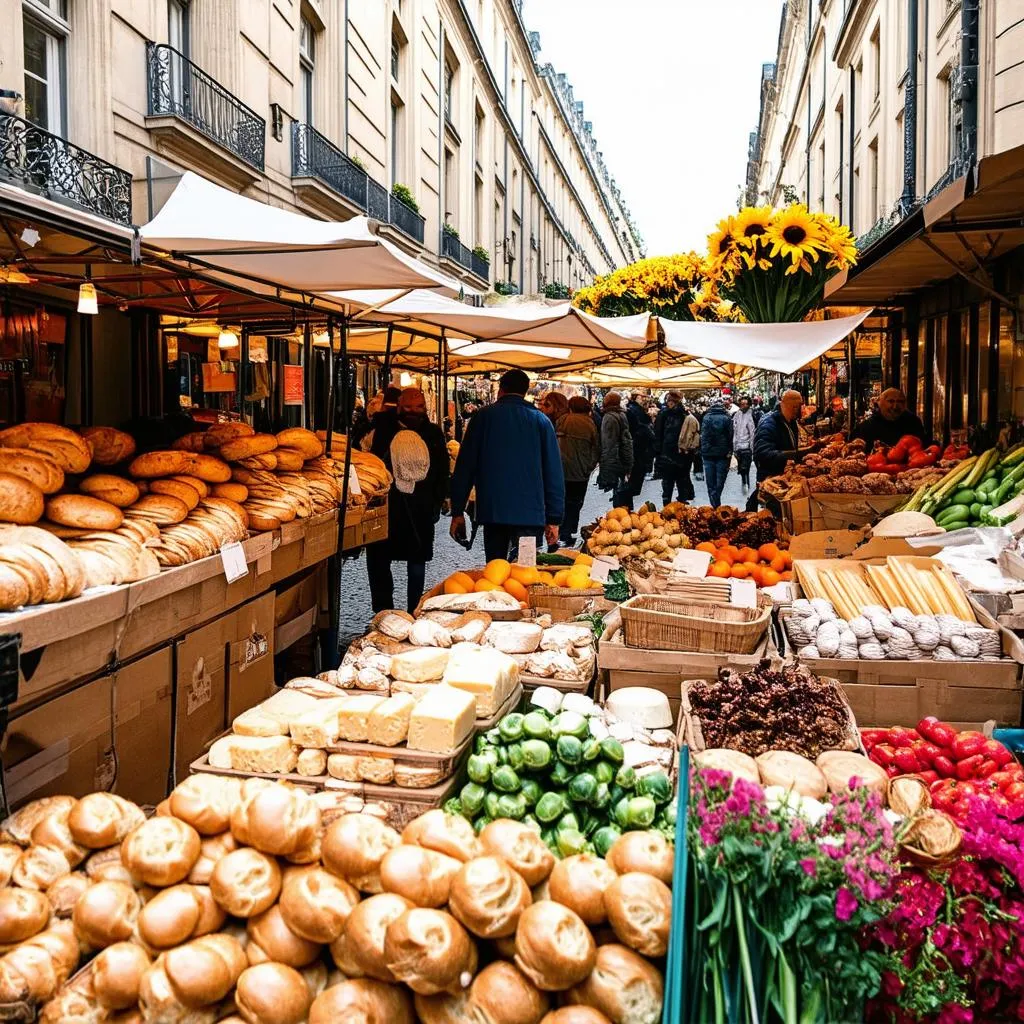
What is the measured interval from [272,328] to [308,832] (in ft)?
24.7

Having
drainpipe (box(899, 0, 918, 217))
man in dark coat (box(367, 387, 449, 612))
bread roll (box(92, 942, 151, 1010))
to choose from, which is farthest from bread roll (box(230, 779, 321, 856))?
drainpipe (box(899, 0, 918, 217))

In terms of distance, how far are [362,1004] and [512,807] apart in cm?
85

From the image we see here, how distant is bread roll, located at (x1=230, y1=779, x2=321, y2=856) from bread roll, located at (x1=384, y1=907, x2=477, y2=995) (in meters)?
0.41

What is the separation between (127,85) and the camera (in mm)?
11883

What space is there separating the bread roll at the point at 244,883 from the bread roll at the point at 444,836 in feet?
1.07

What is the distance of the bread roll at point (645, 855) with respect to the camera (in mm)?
2193

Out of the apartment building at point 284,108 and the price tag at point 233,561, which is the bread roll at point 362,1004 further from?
the apartment building at point 284,108

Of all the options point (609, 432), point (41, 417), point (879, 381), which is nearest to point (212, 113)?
point (41, 417)

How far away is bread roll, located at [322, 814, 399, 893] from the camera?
2.22 m

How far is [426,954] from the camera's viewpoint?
1.93m

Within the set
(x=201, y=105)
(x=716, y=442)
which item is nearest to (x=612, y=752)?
(x=201, y=105)

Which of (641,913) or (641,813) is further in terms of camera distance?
(641,813)

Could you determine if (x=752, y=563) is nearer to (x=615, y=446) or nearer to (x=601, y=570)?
(x=601, y=570)

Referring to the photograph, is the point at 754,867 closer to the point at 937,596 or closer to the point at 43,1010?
the point at 43,1010
